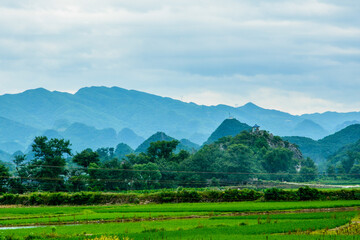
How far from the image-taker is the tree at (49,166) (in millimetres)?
69500

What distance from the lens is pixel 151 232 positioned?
2748 cm

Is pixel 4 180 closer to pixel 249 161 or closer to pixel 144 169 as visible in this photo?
pixel 144 169

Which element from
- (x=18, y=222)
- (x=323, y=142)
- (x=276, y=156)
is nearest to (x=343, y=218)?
(x=18, y=222)

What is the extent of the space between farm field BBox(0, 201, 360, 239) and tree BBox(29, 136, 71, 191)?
25.9 metres

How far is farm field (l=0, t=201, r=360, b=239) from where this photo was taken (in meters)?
25.8

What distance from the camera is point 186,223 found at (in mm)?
32281

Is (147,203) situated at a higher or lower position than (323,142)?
lower

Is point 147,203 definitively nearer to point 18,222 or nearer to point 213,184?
point 18,222

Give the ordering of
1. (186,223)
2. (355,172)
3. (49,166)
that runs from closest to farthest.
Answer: (186,223)
(49,166)
(355,172)

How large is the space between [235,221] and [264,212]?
7.78 metres

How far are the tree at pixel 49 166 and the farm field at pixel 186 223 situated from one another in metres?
25.9

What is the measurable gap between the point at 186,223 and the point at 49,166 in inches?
1713

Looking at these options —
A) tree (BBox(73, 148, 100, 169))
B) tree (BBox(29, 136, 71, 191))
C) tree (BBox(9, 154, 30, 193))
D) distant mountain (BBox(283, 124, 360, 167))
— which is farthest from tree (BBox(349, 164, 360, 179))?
distant mountain (BBox(283, 124, 360, 167))

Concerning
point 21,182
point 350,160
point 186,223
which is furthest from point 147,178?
point 350,160
